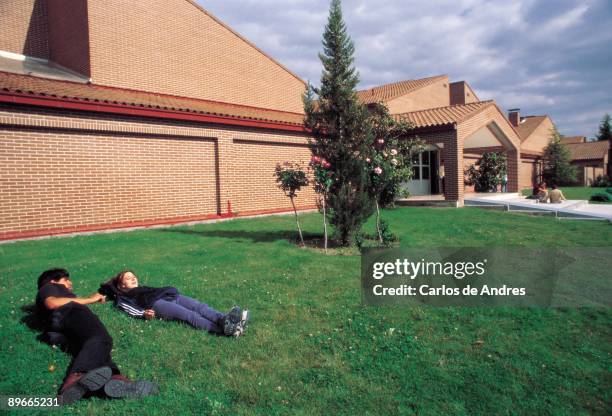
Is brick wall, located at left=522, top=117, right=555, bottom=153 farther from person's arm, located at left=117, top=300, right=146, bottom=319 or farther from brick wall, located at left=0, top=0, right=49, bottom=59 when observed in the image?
person's arm, located at left=117, top=300, right=146, bottom=319

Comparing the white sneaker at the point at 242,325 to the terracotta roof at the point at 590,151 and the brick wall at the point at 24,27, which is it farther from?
the terracotta roof at the point at 590,151

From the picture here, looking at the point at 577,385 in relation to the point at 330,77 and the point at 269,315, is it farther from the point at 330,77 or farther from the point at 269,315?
the point at 330,77

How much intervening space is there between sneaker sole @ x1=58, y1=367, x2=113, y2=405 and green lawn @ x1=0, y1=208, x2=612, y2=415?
7 centimetres

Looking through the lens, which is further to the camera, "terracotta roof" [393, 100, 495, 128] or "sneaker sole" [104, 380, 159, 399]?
"terracotta roof" [393, 100, 495, 128]

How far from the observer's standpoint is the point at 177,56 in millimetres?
15711

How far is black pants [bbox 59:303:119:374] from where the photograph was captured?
10.3ft

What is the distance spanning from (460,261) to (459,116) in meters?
12.1

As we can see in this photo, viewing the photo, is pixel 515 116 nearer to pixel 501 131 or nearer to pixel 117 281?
pixel 501 131

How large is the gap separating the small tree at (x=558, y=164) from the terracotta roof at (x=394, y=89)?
13.2 meters

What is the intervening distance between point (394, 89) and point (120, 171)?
77.2 ft

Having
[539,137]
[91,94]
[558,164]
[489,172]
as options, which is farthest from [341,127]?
[539,137]

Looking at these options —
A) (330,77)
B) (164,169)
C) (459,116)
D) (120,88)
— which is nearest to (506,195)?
(459,116)

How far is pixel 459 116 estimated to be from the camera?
55.9 ft

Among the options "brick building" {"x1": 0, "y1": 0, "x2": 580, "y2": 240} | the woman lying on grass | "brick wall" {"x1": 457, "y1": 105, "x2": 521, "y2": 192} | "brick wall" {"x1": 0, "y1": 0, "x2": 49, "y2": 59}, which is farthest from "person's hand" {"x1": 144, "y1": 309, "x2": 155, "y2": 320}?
"brick wall" {"x1": 0, "y1": 0, "x2": 49, "y2": 59}
